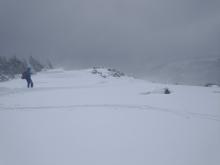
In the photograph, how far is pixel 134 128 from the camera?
633 centimetres

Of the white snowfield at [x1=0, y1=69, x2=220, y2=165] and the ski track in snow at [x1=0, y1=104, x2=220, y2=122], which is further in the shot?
the ski track in snow at [x1=0, y1=104, x2=220, y2=122]

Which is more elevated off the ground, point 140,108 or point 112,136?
point 140,108

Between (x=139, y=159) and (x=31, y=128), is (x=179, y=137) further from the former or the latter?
(x=31, y=128)

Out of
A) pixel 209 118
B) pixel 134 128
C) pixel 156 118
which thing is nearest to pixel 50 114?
pixel 134 128

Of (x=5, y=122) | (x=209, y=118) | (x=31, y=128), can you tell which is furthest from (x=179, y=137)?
(x=5, y=122)

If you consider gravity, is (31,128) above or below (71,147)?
above

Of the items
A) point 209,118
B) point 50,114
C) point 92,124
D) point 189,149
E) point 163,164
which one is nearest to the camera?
point 163,164

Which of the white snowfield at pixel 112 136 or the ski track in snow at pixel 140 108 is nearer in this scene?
the white snowfield at pixel 112 136

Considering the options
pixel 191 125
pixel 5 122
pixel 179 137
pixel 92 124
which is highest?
pixel 5 122

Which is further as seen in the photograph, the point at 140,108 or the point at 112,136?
the point at 140,108

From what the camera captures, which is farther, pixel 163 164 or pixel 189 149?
pixel 189 149

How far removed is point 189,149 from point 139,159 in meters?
1.45

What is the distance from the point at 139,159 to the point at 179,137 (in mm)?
1692

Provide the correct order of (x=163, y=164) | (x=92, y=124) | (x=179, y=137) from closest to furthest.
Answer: (x=163, y=164) < (x=179, y=137) < (x=92, y=124)
